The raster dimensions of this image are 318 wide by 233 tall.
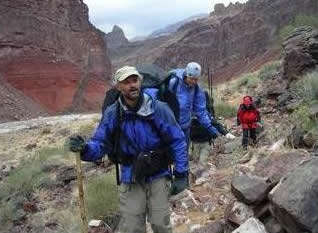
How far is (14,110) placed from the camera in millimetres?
45375

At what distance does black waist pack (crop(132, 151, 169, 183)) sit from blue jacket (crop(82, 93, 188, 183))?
58mm

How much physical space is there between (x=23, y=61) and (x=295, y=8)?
27.8 metres

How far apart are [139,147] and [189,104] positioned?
8.46 feet

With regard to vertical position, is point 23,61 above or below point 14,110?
above

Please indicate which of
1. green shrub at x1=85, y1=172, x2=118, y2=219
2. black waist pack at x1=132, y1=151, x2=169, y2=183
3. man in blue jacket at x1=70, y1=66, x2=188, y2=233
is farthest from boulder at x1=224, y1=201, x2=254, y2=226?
green shrub at x1=85, y1=172, x2=118, y2=219

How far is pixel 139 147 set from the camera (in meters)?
5.59

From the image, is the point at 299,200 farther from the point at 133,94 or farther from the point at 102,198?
the point at 102,198

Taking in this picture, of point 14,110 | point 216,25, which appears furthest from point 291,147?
point 216,25

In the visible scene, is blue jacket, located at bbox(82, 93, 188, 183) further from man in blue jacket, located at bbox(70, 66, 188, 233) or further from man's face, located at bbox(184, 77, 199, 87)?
man's face, located at bbox(184, 77, 199, 87)

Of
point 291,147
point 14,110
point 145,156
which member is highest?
point 145,156

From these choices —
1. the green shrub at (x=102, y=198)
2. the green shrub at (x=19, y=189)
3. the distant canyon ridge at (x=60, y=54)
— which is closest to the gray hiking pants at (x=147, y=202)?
the green shrub at (x=102, y=198)

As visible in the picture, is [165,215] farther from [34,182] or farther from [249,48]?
[249,48]

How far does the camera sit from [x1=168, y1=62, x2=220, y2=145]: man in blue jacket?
780cm

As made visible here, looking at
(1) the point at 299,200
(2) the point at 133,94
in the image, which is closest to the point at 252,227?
(1) the point at 299,200
